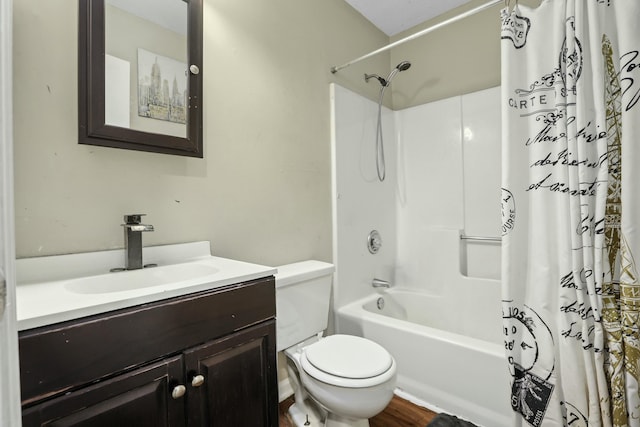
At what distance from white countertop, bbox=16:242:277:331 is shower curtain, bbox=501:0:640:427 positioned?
3.50 feet

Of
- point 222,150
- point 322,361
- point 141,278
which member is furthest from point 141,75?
point 322,361

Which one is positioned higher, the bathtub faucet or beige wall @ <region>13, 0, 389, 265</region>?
beige wall @ <region>13, 0, 389, 265</region>

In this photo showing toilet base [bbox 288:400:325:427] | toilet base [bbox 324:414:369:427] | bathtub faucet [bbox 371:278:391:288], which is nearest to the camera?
toilet base [bbox 324:414:369:427]

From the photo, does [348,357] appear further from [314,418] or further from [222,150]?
[222,150]

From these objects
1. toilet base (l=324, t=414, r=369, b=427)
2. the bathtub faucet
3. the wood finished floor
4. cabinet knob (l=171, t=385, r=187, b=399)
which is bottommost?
the wood finished floor

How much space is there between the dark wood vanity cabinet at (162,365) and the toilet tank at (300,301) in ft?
1.06

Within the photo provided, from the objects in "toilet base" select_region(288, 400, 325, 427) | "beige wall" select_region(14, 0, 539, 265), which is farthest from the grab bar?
"toilet base" select_region(288, 400, 325, 427)

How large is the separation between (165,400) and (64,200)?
0.73 meters

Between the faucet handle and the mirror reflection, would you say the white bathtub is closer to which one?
the faucet handle

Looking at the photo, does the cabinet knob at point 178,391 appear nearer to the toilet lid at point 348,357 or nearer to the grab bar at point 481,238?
the toilet lid at point 348,357

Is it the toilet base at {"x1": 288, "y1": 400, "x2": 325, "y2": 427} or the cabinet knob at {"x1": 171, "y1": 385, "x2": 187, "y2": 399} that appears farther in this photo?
the toilet base at {"x1": 288, "y1": 400, "x2": 325, "y2": 427}

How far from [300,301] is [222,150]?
822 mm

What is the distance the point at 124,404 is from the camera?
2.29ft

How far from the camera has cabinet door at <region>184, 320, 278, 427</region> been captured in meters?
0.82
